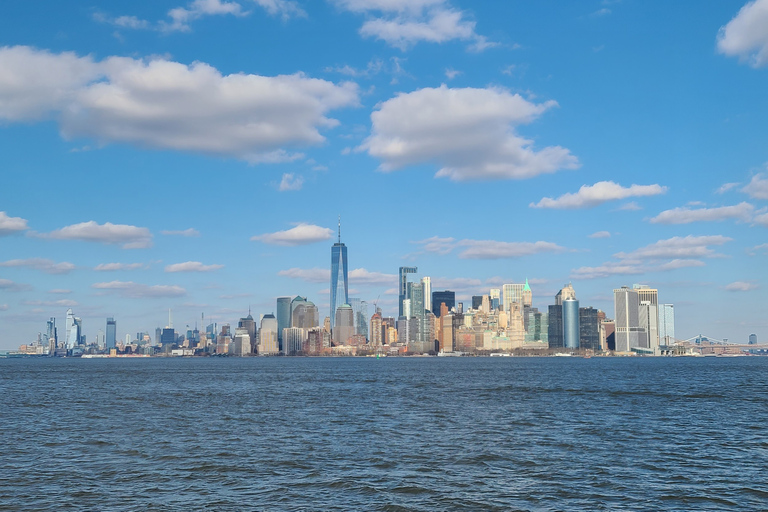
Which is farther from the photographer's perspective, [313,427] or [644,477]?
[313,427]

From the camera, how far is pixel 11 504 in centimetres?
3450

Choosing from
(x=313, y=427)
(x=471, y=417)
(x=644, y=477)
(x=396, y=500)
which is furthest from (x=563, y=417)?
(x=396, y=500)

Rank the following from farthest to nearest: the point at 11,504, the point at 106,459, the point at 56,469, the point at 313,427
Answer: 1. the point at 313,427
2. the point at 106,459
3. the point at 56,469
4. the point at 11,504

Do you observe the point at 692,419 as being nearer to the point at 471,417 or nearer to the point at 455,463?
the point at 471,417

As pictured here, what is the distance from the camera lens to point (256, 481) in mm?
39438

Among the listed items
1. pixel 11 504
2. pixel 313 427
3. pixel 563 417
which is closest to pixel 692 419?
pixel 563 417

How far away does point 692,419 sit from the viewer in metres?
71.8

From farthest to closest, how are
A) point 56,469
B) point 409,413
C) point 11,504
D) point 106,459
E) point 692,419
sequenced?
point 409,413 < point 692,419 < point 106,459 < point 56,469 < point 11,504

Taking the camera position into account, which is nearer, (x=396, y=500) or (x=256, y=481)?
(x=396, y=500)

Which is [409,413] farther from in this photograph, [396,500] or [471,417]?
[396,500]

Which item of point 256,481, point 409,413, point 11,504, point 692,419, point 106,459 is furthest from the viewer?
point 409,413

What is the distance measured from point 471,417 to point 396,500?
1515 inches

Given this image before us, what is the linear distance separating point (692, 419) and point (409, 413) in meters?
30.6

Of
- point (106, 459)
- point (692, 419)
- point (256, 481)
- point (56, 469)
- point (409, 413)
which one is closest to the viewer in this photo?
point (256, 481)
